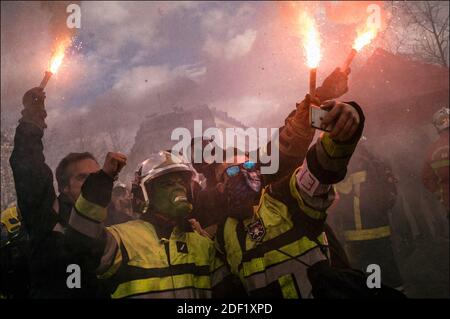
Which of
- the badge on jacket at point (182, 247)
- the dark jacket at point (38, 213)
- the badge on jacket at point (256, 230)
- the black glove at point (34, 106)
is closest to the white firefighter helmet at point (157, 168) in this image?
the badge on jacket at point (182, 247)

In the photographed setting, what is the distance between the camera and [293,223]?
8.24 ft

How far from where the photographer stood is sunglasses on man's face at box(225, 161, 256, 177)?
3059mm

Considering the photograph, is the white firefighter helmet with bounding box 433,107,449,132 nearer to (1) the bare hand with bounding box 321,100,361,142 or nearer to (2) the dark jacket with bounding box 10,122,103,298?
(1) the bare hand with bounding box 321,100,361,142

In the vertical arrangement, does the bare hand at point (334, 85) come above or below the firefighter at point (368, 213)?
above

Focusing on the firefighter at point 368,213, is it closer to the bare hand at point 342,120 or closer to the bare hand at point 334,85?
the bare hand at point 334,85

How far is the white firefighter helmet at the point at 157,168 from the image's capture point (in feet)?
10.0

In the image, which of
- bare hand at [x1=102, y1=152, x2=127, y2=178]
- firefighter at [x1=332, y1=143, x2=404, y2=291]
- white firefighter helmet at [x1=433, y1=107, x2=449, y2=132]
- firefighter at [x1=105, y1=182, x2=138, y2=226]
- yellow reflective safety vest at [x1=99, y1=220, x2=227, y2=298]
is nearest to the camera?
bare hand at [x1=102, y1=152, x2=127, y2=178]

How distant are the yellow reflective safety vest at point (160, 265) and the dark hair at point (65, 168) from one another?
1768 millimetres

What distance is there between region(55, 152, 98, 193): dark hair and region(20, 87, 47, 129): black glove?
93cm

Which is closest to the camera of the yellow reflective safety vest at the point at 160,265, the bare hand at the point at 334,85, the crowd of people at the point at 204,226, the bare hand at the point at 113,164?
the crowd of people at the point at 204,226

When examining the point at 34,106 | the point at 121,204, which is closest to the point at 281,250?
the point at 34,106

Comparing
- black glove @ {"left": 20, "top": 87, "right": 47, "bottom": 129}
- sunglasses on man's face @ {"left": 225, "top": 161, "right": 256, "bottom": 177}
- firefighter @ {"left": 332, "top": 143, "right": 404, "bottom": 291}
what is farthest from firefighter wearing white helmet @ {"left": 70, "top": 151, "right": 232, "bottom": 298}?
firefighter @ {"left": 332, "top": 143, "right": 404, "bottom": 291}

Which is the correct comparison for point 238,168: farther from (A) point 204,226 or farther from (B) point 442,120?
(B) point 442,120
